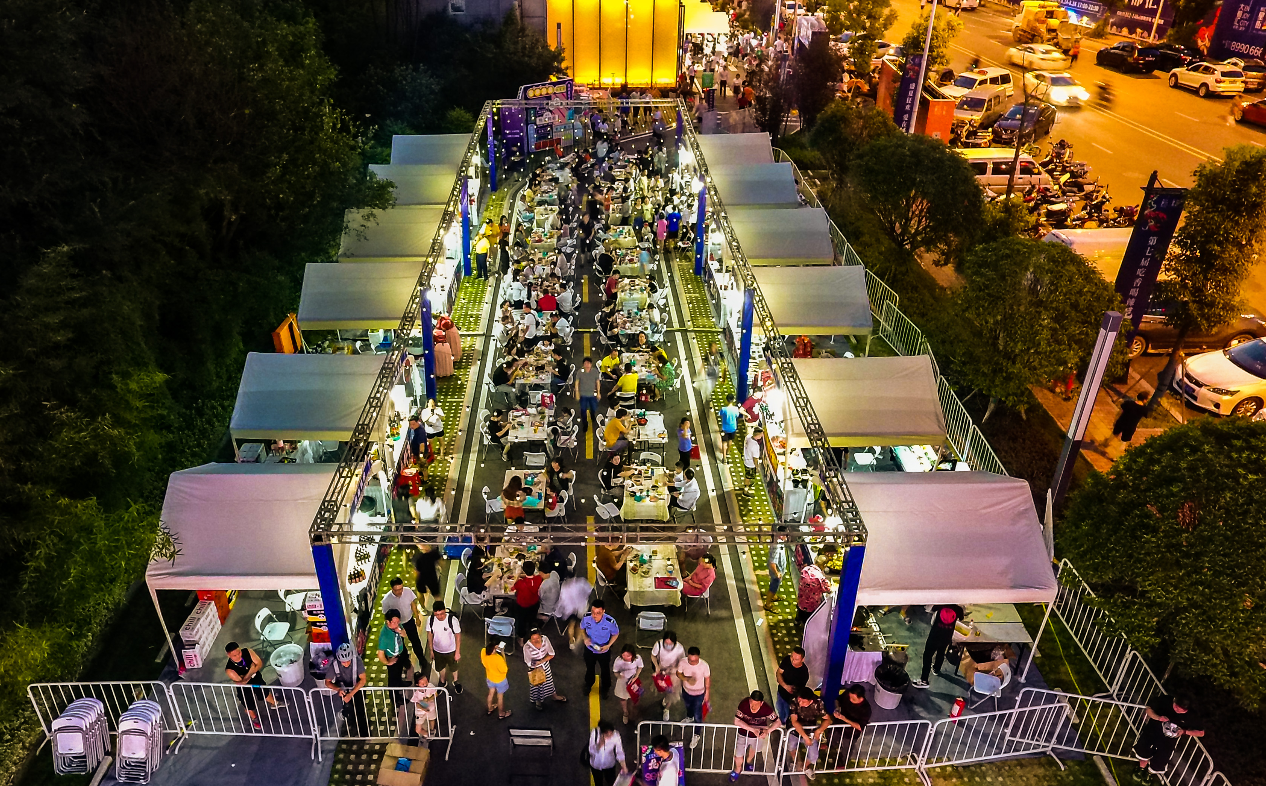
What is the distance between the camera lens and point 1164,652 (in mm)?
12398

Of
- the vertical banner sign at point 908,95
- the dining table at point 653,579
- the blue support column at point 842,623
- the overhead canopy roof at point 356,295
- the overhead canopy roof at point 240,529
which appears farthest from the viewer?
the vertical banner sign at point 908,95

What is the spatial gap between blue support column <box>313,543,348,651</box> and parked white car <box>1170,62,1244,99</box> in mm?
48384

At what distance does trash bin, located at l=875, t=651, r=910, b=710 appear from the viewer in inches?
437

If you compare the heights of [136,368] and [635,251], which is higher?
[136,368]

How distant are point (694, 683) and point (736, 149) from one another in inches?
800

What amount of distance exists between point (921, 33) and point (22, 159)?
40.2 metres

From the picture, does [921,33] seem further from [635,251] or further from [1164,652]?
[1164,652]

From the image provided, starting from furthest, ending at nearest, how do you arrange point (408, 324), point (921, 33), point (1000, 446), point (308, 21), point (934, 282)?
point (921, 33)
point (934, 282)
point (308, 21)
point (1000, 446)
point (408, 324)

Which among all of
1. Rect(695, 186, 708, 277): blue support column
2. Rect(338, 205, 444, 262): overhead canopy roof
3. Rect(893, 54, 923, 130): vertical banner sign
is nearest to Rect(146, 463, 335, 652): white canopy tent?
Rect(338, 205, 444, 262): overhead canopy roof

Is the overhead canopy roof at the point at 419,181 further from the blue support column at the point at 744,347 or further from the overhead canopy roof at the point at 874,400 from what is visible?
the overhead canopy roof at the point at 874,400

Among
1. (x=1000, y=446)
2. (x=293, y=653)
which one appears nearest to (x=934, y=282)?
(x=1000, y=446)

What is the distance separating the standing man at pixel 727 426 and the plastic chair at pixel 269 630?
26.7 ft

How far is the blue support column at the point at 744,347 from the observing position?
16.8m

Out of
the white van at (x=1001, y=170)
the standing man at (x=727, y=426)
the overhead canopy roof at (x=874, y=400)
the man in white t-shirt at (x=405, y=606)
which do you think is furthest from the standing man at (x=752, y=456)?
the white van at (x=1001, y=170)
